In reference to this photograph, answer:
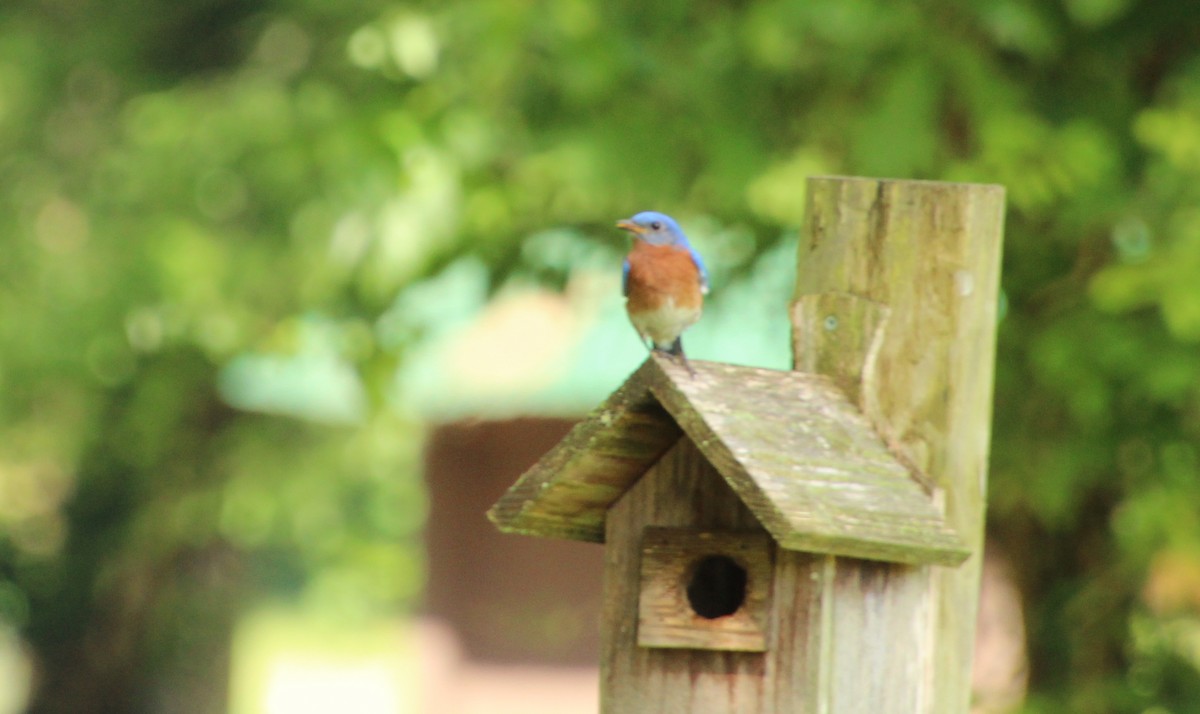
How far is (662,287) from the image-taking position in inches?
119

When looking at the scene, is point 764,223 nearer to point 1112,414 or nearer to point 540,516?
point 1112,414

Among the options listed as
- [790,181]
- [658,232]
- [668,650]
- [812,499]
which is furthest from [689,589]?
[790,181]

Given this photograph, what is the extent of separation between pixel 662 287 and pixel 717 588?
0.60 metres

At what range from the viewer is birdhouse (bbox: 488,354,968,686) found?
2316mm

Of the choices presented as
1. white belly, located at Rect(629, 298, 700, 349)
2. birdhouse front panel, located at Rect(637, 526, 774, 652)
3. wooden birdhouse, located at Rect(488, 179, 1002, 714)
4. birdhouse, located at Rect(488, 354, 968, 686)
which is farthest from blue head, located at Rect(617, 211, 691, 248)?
birdhouse front panel, located at Rect(637, 526, 774, 652)

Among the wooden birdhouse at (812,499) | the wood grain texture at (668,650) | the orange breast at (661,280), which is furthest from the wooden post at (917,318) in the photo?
the orange breast at (661,280)

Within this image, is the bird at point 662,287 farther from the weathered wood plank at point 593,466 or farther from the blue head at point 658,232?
the weathered wood plank at point 593,466

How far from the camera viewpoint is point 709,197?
521 cm

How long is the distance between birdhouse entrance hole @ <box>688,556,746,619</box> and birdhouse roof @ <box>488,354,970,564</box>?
19 cm

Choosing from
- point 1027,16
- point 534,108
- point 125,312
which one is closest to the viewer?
point 1027,16

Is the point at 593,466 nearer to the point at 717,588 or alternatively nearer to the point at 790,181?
the point at 717,588

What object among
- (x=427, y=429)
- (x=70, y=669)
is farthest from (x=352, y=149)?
(x=70, y=669)

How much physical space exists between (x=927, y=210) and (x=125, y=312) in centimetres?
647

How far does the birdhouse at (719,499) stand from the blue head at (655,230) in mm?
656
